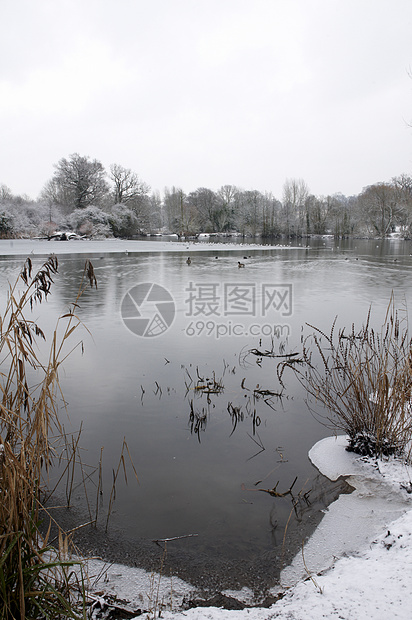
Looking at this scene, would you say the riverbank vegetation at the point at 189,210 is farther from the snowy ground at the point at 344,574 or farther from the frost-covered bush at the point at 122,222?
the snowy ground at the point at 344,574

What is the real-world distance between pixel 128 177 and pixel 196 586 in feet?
183

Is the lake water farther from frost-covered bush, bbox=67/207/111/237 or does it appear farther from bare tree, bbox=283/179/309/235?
bare tree, bbox=283/179/309/235

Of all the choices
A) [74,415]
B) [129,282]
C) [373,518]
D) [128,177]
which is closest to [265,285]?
[129,282]

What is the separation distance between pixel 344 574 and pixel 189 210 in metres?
78.3

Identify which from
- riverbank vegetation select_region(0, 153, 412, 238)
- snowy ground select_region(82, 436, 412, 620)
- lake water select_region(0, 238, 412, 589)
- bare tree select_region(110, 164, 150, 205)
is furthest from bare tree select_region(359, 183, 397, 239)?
snowy ground select_region(82, 436, 412, 620)

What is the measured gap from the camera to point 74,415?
4.26 metres

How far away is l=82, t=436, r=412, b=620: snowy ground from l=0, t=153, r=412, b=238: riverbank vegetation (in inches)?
1430

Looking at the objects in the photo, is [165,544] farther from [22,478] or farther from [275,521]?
[22,478]

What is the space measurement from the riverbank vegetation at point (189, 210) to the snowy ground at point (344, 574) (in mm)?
36331

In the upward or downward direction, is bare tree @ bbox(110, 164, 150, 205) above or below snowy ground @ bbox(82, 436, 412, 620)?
above

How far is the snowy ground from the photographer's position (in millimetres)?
1857

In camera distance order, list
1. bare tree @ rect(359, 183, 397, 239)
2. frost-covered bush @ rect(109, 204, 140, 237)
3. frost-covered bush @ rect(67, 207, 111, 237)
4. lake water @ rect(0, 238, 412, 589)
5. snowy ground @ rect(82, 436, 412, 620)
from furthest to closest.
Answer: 1. bare tree @ rect(359, 183, 397, 239)
2. frost-covered bush @ rect(109, 204, 140, 237)
3. frost-covered bush @ rect(67, 207, 111, 237)
4. lake water @ rect(0, 238, 412, 589)
5. snowy ground @ rect(82, 436, 412, 620)

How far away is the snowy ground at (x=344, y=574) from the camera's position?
186cm

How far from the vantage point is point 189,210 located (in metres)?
77.6
